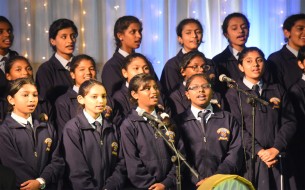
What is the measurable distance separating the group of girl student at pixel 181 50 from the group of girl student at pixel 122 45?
15 cm

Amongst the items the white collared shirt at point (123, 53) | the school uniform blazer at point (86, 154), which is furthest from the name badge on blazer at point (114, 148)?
the white collared shirt at point (123, 53)

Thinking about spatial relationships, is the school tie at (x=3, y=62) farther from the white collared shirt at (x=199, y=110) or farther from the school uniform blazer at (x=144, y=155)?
the white collared shirt at (x=199, y=110)

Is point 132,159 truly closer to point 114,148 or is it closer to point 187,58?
point 114,148

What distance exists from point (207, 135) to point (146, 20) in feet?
6.84

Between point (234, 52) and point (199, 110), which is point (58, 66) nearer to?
point (199, 110)

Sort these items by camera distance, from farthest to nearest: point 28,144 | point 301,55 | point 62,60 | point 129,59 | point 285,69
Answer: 1. point 285,69
2. point 301,55
3. point 62,60
4. point 129,59
5. point 28,144

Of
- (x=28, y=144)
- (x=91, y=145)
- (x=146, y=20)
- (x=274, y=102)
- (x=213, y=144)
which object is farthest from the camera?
(x=146, y=20)

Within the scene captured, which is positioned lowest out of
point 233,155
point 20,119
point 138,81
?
point 233,155

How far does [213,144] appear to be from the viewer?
180 inches

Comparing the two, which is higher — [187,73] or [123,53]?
[123,53]

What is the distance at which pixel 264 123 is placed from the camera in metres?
4.86

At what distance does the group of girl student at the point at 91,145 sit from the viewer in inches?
168

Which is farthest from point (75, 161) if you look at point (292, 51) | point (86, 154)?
point (292, 51)

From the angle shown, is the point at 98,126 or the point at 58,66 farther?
the point at 58,66
